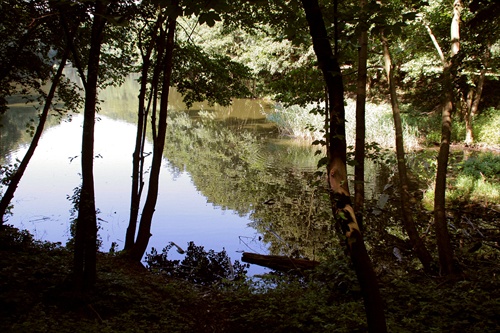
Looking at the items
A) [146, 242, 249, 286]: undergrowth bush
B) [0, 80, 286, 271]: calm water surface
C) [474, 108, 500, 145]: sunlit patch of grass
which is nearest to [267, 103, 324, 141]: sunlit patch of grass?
[474, 108, 500, 145]: sunlit patch of grass

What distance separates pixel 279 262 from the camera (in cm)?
809

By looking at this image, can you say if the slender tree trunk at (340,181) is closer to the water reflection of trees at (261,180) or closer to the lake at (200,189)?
the lake at (200,189)

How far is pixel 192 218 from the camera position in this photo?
38.1ft

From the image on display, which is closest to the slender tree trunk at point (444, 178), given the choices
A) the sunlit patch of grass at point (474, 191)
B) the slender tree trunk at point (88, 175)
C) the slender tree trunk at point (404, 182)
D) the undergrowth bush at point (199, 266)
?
the slender tree trunk at point (404, 182)

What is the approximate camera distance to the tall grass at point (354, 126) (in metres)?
18.3

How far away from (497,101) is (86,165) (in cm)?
2165

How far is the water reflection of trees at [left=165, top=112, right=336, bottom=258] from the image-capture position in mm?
9844

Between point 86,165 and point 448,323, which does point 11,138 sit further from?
point 448,323

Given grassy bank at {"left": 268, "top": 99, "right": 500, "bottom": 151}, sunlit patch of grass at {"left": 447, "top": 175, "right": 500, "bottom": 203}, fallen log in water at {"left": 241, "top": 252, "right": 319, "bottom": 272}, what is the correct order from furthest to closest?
grassy bank at {"left": 268, "top": 99, "right": 500, "bottom": 151} < sunlit patch of grass at {"left": 447, "top": 175, "right": 500, "bottom": 203} < fallen log in water at {"left": 241, "top": 252, "right": 319, "bottom": 272}

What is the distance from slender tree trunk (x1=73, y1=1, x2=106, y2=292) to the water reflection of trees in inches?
112

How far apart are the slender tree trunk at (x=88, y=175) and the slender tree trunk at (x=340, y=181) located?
3.04 metres

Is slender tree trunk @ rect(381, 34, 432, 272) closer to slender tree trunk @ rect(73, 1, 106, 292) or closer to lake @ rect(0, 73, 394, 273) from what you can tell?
lake @ rect(0, 73, 394, 273)

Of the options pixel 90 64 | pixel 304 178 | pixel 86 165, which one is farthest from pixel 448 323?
pixel 304 178

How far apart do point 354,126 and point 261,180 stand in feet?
19.4
